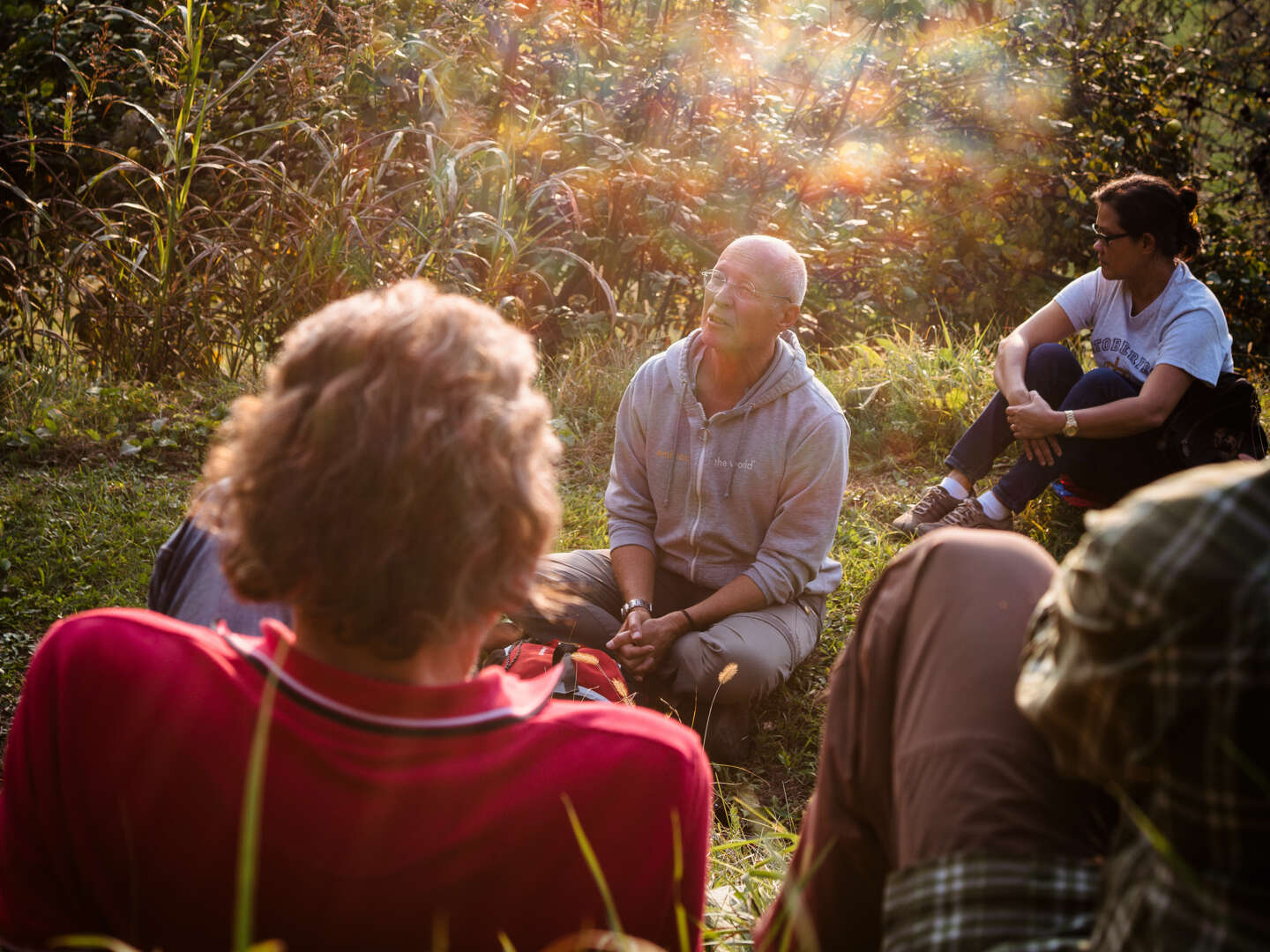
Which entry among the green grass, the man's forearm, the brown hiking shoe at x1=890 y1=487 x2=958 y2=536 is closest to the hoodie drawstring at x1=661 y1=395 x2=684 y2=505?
the man's forearm

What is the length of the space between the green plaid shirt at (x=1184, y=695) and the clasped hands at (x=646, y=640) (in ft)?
7.32

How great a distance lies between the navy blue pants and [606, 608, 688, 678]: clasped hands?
5.35ft

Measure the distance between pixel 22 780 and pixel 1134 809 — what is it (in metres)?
1.05

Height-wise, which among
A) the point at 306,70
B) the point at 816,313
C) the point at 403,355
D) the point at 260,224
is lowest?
the point at 816,313

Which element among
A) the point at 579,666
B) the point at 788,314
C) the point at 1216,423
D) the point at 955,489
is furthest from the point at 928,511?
the point at 579,666

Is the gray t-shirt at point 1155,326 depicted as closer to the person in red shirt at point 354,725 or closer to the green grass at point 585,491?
the green grass at point 585,491

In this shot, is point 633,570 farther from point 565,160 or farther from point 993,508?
point 565,160

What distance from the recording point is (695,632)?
309 cm

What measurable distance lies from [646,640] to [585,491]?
1.44 meters

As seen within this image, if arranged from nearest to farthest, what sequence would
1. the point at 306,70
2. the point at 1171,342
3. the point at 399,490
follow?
the point at 399,490
the point at 1171,342
the point at 306,70

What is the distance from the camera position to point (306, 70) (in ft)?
15.3

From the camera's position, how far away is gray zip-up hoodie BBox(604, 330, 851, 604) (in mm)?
3102

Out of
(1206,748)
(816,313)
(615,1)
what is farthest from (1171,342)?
(615,1)

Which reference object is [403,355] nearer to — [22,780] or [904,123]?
[22,780]
